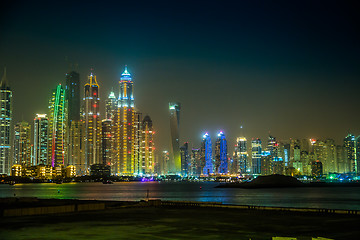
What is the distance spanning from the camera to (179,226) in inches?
1335

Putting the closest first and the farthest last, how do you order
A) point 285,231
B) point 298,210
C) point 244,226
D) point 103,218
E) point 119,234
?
point 119,234 → point 285,231 → point 244,226 → point 103,218 → point 298,210

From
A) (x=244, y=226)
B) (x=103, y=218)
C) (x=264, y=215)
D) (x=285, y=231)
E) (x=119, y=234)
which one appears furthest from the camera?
(x=264, y=215)

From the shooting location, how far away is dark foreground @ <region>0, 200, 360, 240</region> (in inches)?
1150

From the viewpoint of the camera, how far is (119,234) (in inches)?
1164

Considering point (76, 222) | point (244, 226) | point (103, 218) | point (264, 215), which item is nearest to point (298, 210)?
point (264, 215)

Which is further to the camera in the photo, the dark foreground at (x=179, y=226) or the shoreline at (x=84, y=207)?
the shoreline at (x=84, y=207)

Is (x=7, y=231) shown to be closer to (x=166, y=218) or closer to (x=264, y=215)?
(x=166, y=218)

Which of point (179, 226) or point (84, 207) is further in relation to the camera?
point (84, 207)

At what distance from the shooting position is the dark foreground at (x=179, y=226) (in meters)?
29.2

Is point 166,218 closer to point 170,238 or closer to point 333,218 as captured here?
point 170,238

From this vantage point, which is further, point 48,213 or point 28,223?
point 48,213

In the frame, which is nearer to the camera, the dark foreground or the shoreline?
the dark foreground

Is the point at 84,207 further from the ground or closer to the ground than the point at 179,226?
further from the ground

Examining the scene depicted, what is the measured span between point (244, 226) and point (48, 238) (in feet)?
48.7
